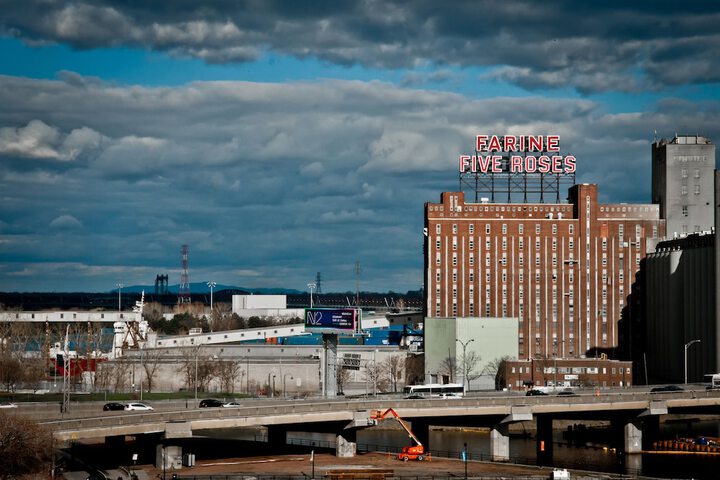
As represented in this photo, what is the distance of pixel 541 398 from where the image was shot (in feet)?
472

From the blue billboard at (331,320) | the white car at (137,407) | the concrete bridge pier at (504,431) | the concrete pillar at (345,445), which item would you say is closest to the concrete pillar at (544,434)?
the concrete bridge pier at (504,431)

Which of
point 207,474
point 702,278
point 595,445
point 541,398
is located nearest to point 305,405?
point 207,474

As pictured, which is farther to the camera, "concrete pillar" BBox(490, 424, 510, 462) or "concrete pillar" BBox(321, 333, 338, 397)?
"concrete pillar" BBox(321, 333, 338, 397)

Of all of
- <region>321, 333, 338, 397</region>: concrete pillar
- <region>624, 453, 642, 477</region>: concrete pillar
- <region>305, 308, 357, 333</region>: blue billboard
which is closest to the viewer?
<region>624, 453, 642, 477</region>: concrete pillar

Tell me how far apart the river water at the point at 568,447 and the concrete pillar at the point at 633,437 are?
1739mm

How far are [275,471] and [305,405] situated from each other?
12.7 meters

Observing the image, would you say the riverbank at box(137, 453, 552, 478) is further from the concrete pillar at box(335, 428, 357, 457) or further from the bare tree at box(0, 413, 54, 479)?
the bare tree at box(0, 413, 54, 479)

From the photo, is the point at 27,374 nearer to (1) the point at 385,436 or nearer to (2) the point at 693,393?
(1) the point at 385,436

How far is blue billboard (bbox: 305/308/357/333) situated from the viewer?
164250mm

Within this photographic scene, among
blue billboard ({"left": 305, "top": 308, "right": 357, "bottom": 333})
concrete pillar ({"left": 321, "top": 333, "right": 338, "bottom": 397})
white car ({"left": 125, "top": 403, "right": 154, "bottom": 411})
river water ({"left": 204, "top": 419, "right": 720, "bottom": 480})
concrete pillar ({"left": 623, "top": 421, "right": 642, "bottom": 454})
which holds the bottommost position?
river water ({"left": 204, "top": 419, "right": 720, "bottom": 480})

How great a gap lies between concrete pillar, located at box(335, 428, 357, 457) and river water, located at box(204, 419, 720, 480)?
29.7 feet

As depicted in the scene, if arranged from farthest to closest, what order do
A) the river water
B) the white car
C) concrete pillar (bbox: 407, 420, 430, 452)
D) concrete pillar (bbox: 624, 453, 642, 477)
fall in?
1. concrete pillar (bbox: 407, 420, 430, 452)
2. the white car
3. the river water
4. concrete pillar (bbox: 624, 453, 642, 477)

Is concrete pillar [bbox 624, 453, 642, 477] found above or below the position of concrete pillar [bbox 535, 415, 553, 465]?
below

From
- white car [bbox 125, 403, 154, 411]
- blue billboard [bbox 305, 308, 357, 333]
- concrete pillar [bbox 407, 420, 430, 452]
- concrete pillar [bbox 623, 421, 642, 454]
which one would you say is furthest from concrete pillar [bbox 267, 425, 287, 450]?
concrete pillar [bbox 623, 421, 642, 454]
